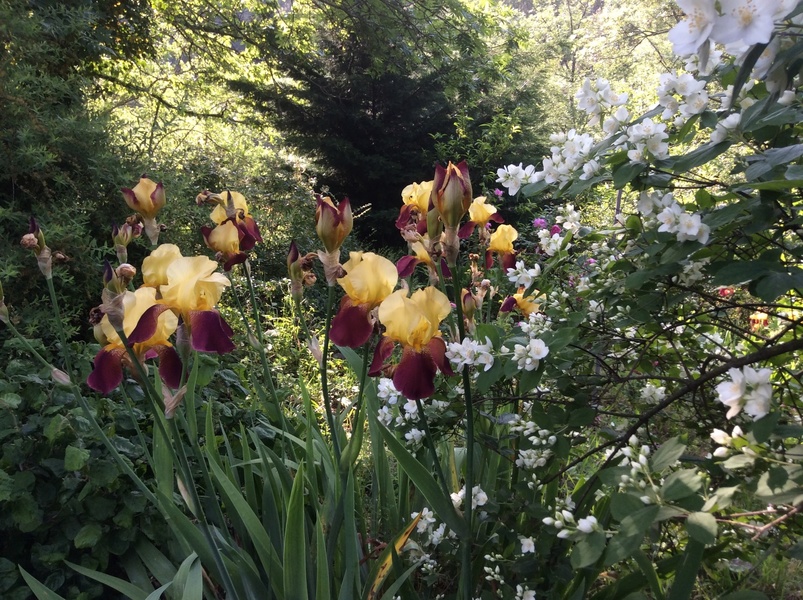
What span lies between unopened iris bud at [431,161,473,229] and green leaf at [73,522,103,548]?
141 cm

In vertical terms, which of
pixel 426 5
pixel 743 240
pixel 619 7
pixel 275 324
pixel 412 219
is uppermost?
pixel 619 7

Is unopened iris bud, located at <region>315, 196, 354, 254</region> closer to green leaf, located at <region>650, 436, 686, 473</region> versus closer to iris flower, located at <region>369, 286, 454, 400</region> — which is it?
iris flower, located at <region>369, 286, 454, 400</region>

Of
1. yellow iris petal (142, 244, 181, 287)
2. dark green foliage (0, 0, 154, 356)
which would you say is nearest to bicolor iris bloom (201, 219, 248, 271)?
yellow iris petal (142, 244, 181, 287)

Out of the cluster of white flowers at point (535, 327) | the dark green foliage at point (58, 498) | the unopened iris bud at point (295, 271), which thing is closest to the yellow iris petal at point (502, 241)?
the cluster of white flowers at point (535, 327)

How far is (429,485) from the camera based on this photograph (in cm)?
121

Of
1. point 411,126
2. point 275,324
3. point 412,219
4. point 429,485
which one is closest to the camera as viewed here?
point 429,485

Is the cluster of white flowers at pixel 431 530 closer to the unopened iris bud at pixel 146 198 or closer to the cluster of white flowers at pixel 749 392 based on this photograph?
the cluster of white flowers at pixel 749 392

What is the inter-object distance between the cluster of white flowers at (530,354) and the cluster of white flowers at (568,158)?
378mm

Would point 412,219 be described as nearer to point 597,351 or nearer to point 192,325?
point 597,351

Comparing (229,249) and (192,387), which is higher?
(229,249)

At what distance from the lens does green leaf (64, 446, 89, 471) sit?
1609 mm

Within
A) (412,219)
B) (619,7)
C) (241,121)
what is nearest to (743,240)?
(412,219)

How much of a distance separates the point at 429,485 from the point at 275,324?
3.20m

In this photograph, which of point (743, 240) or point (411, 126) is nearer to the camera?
point (743, 240)
